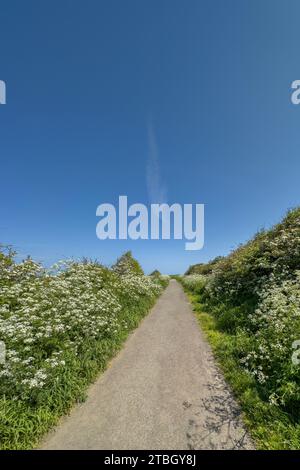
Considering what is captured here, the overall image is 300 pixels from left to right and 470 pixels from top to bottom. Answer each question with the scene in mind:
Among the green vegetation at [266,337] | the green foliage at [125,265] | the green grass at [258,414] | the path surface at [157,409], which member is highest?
the green foliage at [125,265]

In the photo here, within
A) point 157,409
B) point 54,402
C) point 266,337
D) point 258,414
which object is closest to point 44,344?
point 54,402

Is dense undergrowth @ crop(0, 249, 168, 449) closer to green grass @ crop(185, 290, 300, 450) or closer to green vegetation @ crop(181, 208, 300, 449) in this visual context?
green grass @ crop(185, 290, 300, 450)

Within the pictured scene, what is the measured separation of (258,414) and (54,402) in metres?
3.70

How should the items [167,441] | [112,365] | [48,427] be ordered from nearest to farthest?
[167,441]
[48,427]
[112,365]

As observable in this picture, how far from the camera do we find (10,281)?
8.09 m

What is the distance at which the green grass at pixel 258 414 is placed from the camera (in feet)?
Result: 11.0

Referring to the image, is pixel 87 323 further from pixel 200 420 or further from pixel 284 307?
pixel 284 307

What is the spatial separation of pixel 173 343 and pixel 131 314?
9.47 feet

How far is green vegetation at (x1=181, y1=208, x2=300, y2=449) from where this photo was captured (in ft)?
12.4

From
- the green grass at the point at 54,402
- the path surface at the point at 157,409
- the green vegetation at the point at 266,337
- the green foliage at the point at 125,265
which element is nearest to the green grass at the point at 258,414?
the green vegetation at the point at 266,337

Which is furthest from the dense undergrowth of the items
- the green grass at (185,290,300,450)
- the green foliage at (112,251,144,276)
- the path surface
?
the green foliage at (112,251,144,276)

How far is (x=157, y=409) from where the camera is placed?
4254mm

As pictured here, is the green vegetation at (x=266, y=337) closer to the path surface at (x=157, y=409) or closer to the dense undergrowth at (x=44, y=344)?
the path surface at (x=157, y=409)
